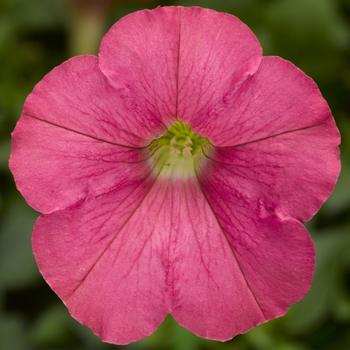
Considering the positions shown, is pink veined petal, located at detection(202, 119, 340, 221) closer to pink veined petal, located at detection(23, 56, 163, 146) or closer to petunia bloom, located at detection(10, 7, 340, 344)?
petunia bloom, located at detection(10, 7, 340, 344)

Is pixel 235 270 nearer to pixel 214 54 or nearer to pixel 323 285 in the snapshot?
pixel 214 54

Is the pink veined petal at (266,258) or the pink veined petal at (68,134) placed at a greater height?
the pink veined petal at (68,134)

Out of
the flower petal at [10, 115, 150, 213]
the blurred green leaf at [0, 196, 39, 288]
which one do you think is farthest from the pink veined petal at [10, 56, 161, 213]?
the blurred green leaf at [0, 196, 39, 288]

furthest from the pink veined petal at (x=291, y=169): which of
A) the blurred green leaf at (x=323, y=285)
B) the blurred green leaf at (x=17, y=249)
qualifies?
the blurred green leaf at (x=17, y=249)

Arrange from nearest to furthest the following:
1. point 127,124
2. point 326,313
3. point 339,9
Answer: point 127,124
point 326,313
point 339,9

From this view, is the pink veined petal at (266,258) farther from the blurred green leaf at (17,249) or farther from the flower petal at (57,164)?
the blurred green leaf at (17,249)

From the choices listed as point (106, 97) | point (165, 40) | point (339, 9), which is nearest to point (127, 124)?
point (106, 97)

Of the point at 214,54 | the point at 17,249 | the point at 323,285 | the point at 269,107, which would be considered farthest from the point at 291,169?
the point at 17,249

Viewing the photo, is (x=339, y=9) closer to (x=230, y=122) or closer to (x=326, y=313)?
(x=326, y=313)
